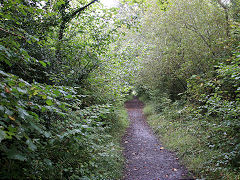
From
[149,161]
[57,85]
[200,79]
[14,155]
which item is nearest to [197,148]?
[149,161]

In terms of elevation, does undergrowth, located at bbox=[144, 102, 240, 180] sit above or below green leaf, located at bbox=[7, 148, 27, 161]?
below

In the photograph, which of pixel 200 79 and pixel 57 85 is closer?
pixel 57 85

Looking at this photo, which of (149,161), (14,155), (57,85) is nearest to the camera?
(14,155)

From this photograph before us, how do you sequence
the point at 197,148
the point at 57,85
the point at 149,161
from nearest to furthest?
the point at 57,85, the point at 197,148, the point at 149,161

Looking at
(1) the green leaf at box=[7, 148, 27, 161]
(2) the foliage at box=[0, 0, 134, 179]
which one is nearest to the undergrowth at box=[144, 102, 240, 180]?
(2) the foliage at box=[0, 0, 134, 179]

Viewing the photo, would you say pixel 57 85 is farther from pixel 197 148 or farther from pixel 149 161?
pixel 197 148

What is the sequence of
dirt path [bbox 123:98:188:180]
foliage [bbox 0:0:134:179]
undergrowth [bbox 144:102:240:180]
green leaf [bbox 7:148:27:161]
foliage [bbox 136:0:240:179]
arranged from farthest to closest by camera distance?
dirt path [bbox 123:98:188:180], foliage [bbox 136:0:240:179], undergrowth [bbox 144:102:240:180], foliage [bbox 0:0:134:179], green leaf [bbox 7:148:27:161]

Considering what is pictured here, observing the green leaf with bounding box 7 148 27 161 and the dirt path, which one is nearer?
the green leaf with bounding box 7 148 27 161

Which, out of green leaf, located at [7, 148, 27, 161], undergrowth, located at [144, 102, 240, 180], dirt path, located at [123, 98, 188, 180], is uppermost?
green leaf, located at [7, 148, 27, 161]

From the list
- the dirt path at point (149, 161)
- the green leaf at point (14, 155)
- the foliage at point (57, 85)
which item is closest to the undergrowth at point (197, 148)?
the dirt path at point (149, 161)

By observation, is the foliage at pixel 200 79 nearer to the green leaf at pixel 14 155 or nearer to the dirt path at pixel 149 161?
the dirt path at pixel 149 161

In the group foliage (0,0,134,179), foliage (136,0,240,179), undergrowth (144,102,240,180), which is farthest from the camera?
foliage (136,0,240,179)

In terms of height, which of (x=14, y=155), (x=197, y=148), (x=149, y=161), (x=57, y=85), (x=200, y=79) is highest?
(x=200, y=79)

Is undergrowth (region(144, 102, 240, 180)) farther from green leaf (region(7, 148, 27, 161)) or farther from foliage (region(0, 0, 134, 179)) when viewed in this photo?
green leaf (region(7, 148, 27, 161))
